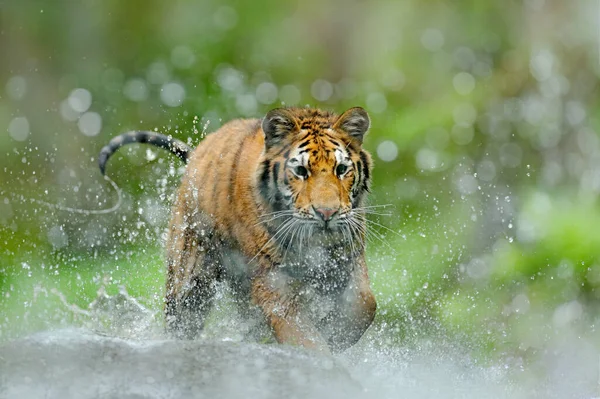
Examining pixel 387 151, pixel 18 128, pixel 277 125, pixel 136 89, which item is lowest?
pixel 18 128

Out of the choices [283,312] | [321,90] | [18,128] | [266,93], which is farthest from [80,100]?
[283,312]

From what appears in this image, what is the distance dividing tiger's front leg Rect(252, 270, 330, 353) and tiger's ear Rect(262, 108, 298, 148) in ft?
2.06

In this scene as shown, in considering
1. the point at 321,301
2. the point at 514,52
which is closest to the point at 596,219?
the point at 514,52

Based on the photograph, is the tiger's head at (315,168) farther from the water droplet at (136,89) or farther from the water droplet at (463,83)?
the water droplet at (136,89)

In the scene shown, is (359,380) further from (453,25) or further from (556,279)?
(453,25)

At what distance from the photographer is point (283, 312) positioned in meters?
4.14

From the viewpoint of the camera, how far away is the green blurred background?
726 cm

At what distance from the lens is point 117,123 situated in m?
10.5

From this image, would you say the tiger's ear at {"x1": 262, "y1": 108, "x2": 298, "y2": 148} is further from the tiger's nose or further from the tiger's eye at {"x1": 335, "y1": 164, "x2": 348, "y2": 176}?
the tiger's nose

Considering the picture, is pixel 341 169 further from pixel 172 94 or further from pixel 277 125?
pixel 172 94

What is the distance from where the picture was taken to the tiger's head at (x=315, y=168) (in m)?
4.11

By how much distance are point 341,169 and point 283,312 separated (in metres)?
0.71

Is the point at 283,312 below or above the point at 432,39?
below

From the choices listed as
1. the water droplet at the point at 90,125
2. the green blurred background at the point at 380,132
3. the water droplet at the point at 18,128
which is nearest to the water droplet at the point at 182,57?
the green blurred background at the point at 380,132
